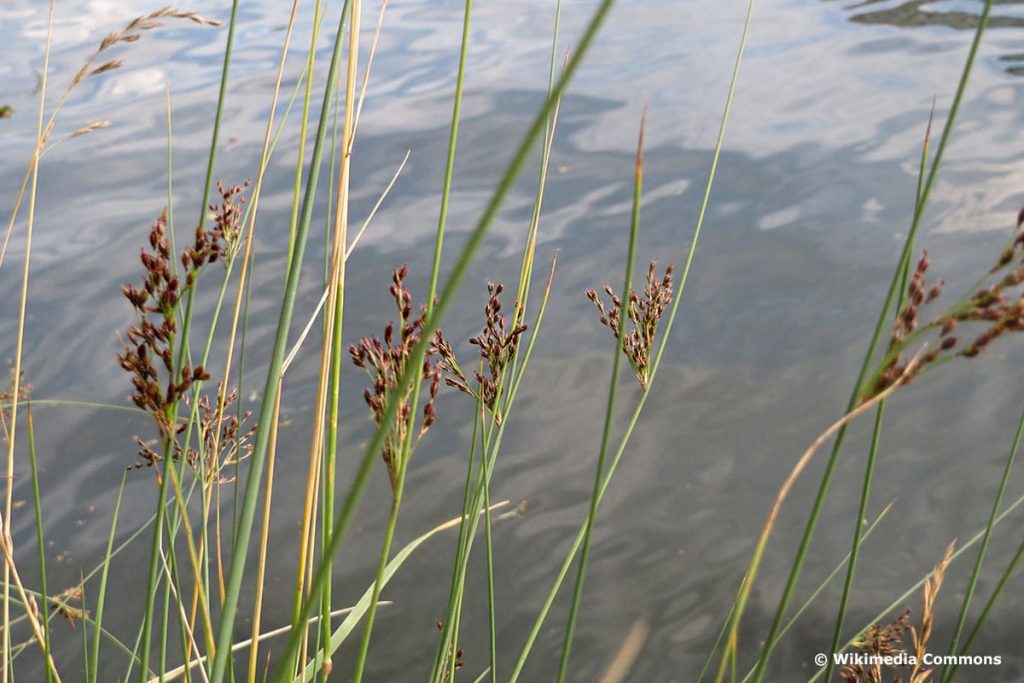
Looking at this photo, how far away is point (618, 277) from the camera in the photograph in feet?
12.2

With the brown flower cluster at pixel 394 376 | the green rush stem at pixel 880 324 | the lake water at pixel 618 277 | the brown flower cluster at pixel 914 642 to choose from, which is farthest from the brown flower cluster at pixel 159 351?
the lake water at pixel 618 277

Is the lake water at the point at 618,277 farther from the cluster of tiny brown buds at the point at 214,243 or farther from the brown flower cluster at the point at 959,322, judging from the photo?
the brown flower cluster at the point at 959,322

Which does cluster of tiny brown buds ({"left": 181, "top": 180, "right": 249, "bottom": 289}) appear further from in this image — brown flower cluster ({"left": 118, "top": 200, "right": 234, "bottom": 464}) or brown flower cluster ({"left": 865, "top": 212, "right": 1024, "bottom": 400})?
brown flower cluster ({"left": 865, "top": 212, "right": 1024, "bottom": 400})

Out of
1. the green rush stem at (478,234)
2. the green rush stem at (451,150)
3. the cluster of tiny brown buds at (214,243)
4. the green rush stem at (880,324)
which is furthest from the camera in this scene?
the green rush stem at (451,150)

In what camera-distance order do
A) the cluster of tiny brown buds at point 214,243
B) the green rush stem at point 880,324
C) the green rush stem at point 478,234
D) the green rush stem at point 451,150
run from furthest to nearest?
the green rush stem at point 451,150
the cluster of tiny brown buds at point 214,243
the green rush stem at point 880,324
the green rush stem at point 478,234

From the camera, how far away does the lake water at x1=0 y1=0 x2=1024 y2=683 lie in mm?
2498

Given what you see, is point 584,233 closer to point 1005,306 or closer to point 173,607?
point 173,607

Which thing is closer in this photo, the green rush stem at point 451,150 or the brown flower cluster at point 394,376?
the brown flower cluster at point 394,376

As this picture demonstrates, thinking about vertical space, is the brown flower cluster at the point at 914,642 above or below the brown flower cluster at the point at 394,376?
below

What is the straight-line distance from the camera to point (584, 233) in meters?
3.99

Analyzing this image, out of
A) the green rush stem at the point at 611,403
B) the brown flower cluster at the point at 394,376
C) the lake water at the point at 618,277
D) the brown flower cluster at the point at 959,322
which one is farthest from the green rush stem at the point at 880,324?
the lake water at the point at 618,277

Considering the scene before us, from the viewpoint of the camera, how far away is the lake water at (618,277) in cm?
250

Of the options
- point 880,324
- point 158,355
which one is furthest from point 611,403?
point 158,355

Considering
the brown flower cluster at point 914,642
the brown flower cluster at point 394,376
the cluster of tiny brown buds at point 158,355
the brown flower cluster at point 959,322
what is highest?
the brown flower cluster at point 959,322
